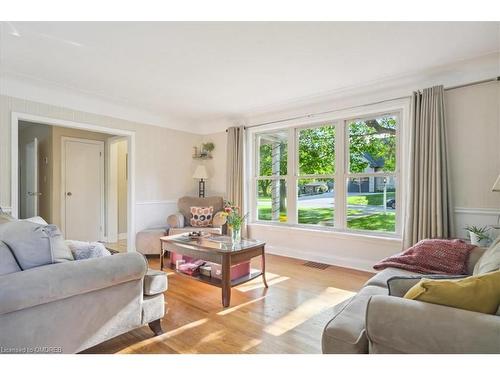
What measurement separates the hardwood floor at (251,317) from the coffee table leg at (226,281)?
0.07m

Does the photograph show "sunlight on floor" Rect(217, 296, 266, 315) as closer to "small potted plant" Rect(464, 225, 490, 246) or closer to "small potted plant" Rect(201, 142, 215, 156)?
"small potted plant" Rect(464, 225, 490, 246)

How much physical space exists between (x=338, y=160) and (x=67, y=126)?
12.3 ft

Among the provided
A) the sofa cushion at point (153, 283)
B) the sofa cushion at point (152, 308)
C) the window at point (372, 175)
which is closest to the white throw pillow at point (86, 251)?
the sofa cushion at point (153, 283)

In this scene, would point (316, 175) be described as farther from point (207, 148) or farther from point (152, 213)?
point (152, 213)

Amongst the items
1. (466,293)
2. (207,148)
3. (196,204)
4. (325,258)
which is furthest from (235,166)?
(466,293)

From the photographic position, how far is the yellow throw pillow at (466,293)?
1090mm

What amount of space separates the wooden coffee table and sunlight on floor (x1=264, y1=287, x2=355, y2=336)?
1.77 feet

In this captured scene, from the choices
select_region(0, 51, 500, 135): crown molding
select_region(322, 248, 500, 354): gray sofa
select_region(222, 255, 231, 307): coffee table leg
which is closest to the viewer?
select_region(322, 248, 500, 354): gray sofa

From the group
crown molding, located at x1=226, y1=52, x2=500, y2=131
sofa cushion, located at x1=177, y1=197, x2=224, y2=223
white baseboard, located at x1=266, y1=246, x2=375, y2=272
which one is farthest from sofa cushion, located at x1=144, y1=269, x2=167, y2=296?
crown molding, located at x1=226, y1=52, x2=500, y2=131

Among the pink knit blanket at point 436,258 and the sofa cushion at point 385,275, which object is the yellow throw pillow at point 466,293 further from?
the pink knit blanket at point 436,258

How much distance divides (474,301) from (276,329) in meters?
1.38

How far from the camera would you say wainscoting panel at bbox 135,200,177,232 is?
15.0 ft

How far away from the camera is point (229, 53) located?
2598mm
